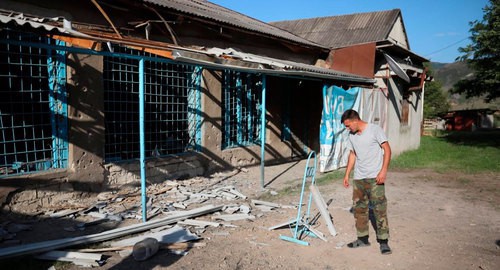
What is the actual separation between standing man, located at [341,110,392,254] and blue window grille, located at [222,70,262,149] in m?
5.14

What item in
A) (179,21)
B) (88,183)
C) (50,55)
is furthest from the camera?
(179,21)

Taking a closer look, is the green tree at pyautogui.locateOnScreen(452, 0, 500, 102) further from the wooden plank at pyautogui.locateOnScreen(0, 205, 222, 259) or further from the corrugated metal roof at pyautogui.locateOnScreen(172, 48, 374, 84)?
the wooden plank at pyautogui.locateOnScreen(0, 205, 222, 259)

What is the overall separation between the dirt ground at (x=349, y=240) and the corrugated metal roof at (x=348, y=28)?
1046 cm

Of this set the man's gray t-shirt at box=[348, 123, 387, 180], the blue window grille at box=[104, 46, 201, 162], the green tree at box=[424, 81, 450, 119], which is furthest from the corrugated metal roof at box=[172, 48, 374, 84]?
the green tree at box=[424, 81, 450, 119]

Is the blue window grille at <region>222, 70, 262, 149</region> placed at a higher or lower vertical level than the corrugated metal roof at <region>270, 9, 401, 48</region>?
lower

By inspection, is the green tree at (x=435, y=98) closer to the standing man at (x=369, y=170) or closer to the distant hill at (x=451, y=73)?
the standing man at (x=369, y=170)

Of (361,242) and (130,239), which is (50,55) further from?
(361,242)

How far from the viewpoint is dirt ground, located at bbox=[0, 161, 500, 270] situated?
168 inches

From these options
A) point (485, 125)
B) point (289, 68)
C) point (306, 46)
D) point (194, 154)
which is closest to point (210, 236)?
point (194, 154)

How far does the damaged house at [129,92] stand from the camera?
17.9ft

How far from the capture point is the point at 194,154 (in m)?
8.48

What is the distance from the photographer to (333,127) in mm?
9891

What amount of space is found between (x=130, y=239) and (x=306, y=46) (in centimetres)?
883

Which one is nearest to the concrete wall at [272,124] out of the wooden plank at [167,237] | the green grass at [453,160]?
the green grass at [453,160]
